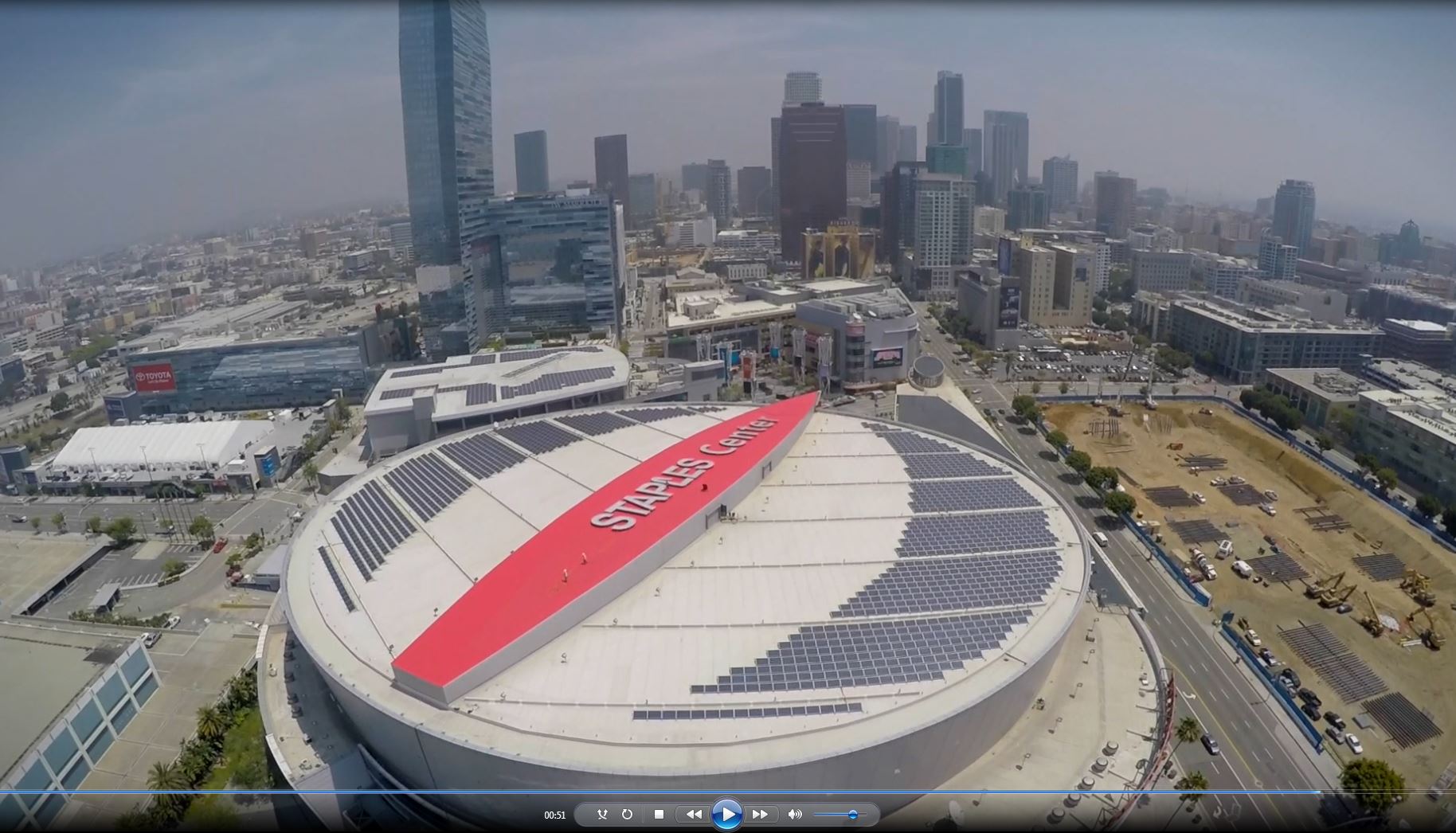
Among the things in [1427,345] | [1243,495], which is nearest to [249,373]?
[1243,495]

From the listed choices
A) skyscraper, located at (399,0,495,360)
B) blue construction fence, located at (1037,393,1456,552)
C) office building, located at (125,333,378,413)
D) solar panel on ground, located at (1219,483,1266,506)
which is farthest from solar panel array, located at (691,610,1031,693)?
skyscraper, located at (399,0,495,360)

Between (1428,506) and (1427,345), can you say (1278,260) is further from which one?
(1428,506)

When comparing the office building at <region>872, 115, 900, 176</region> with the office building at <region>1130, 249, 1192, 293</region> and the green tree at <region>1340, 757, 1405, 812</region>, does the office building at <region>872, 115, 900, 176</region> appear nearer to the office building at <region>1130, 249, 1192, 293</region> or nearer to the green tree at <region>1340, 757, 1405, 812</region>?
the office building at <region>1130, 249, 1192, 293</region>

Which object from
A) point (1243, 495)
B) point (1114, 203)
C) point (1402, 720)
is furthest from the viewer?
point (1114, 203)

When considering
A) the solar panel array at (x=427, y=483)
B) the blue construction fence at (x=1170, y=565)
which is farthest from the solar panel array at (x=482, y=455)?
the blue construction fence at (x=1170, y=565)

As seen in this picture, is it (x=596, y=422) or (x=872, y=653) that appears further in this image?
(x=596, y=422)

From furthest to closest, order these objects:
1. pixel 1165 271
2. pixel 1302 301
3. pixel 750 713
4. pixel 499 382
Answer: pixel 1165 271, pixel 1302 301, pixel 499 382, pixel 750 713

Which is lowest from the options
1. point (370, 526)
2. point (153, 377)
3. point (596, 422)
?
point (370, 526)

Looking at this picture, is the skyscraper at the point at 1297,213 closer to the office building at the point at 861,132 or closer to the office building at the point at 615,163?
the office building at the point at 861,132
